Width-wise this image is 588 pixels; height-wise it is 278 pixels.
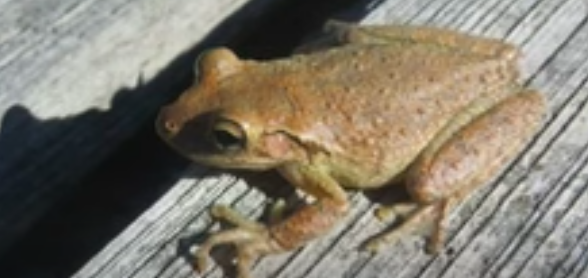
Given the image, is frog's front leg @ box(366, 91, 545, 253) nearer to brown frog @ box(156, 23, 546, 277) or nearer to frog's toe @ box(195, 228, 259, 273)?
brown frog @ box(156, 23, 546, 277)

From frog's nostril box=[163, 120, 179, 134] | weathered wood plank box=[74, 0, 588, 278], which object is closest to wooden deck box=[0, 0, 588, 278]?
weathered wood plank box=[74, 0, 588, 278]

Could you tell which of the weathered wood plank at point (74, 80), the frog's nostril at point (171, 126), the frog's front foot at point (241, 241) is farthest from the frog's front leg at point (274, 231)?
the weathered wood plank at point (74, 80)

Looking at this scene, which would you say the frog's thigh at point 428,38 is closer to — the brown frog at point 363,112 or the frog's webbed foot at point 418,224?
the brown frog at point 363,112

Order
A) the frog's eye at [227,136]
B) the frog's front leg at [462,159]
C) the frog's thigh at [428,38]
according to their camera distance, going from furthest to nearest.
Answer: the frog's thigh at [428,38]
the frog's eye at [227,136]
the frog's front leg at [462,159]

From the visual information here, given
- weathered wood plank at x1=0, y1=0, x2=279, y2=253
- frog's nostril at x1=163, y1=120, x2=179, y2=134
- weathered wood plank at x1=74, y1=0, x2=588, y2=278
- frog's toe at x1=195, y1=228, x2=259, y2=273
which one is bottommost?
weathered wood plank at x1=74, y1=0, x2=588, y2=278

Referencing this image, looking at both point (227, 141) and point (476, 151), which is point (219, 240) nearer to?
point (227, 141)

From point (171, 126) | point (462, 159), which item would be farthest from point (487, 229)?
point (171, 126)

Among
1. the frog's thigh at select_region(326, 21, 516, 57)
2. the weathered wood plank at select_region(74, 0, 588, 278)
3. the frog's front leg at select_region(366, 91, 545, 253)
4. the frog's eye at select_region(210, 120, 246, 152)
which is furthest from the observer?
the frog's thigh at select_region(326, 21, 516, 57)

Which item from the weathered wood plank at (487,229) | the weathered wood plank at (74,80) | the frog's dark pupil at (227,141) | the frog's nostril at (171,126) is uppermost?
the weathered wood plank at (74,80)
